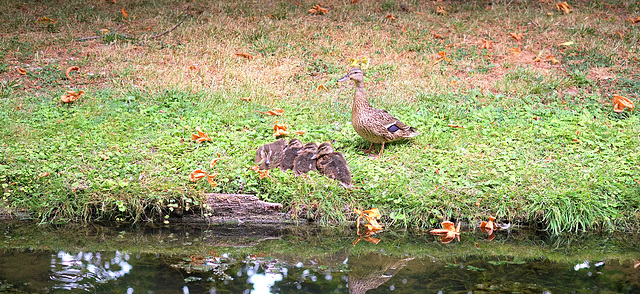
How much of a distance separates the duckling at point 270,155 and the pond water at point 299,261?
831 millimetres

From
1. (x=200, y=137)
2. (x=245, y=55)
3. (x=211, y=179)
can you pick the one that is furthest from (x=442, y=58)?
(x=211, y=179)

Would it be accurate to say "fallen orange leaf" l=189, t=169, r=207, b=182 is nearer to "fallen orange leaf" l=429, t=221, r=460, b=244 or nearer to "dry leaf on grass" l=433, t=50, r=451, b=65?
"fallen orange leaf" l=429, t=221, r=460, b=244

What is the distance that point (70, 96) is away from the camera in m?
8.53

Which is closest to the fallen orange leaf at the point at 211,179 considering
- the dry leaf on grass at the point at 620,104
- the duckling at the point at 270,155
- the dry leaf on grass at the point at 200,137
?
the duckling at the point at 270,155

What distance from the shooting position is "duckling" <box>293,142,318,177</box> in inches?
253

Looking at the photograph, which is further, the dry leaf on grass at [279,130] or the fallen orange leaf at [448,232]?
the dry leaf on grass at [279,130]

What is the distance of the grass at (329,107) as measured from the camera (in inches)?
241

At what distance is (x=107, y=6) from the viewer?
518 inches

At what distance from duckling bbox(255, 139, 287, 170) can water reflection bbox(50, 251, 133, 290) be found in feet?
6.13

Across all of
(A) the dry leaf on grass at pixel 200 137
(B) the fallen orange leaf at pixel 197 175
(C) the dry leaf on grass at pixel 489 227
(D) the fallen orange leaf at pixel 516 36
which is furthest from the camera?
(D) the fallen orange leaf at pixel 516 36

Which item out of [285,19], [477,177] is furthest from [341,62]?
[477,177]

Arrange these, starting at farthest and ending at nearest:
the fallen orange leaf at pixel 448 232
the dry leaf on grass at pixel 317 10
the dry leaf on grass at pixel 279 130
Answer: the dry leaf on grass at pixel 317 10 → the dry leaf on grass at pixel 279 130 → the fallen orange leaf at pixel 448 232

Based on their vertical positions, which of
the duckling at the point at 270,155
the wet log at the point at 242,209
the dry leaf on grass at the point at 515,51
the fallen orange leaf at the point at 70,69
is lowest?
the wet log at the point at 242,209

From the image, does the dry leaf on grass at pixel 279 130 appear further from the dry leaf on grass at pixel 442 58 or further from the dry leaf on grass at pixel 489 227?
the dry leaf on grass at pixel 442 58
